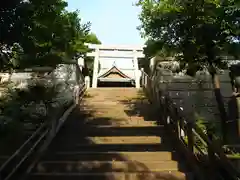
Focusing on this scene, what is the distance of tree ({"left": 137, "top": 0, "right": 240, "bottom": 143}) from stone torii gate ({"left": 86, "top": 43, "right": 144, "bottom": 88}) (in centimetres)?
1536

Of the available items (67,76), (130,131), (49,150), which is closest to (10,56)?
(49,150)

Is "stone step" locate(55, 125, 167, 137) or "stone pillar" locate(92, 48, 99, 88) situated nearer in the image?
"stone step" locate(55, 125, 167, 137)

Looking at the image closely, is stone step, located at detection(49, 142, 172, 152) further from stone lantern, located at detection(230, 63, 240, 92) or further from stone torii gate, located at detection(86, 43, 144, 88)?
stone torii gate, located at detection(86, 43, 144, 88)

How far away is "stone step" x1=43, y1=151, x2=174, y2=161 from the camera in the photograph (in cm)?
682

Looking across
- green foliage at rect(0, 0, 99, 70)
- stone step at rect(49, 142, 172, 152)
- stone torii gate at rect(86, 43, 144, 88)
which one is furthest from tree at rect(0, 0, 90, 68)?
stone torii gate at rect(86, 43, 144, 88)

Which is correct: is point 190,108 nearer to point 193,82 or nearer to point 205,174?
point 193,82

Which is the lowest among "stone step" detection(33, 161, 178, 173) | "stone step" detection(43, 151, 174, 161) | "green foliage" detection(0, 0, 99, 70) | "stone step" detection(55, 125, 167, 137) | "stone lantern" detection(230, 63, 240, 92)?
"stone step" detection(33, 161, 178, 173)

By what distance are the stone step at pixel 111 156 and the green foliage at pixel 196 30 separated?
7.61 ft

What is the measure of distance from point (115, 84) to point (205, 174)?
63.4ft

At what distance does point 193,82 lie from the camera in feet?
36.8

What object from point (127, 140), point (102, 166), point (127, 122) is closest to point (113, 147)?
point (127, 140)

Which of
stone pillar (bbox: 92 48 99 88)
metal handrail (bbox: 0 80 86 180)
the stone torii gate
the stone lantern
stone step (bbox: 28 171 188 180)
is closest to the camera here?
metal handrail (bbox: 0 80 86 180)

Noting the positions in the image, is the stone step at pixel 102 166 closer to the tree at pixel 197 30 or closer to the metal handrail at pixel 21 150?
the metal handrail at pixel 21 150

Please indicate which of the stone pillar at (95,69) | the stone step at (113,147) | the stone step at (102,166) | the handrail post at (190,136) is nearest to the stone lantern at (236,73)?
the stone step at (113,147)
